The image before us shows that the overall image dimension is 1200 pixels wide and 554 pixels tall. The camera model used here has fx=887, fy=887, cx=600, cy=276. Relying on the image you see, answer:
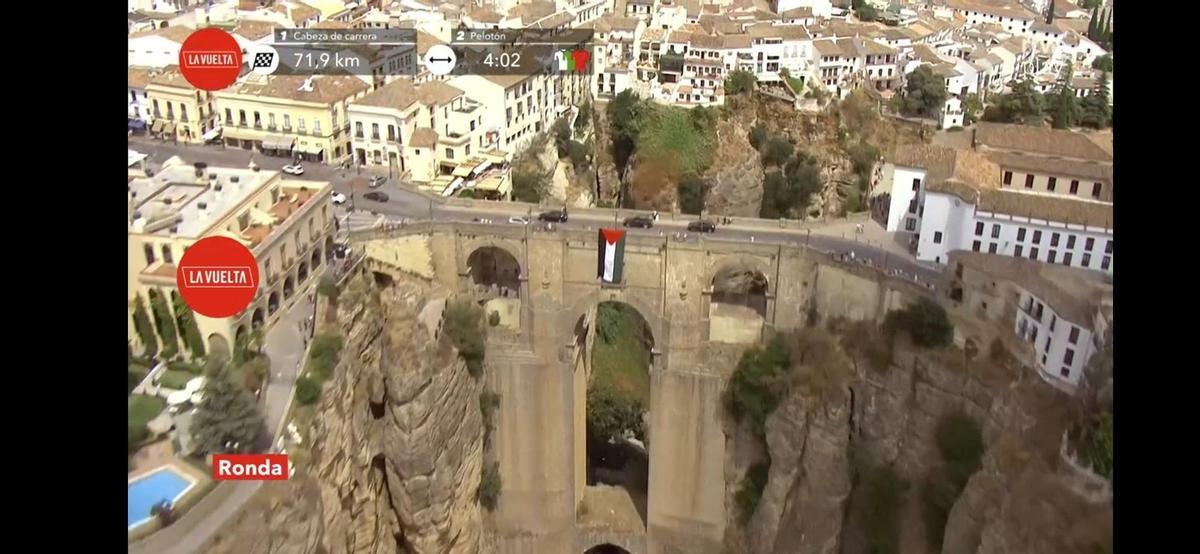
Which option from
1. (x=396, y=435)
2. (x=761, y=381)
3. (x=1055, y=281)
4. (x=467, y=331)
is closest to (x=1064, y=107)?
(x=1055, y=281)

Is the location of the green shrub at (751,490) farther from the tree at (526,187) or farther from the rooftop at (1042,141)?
the tree at (526,187)

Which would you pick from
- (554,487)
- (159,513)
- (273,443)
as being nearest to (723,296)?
(554,487)

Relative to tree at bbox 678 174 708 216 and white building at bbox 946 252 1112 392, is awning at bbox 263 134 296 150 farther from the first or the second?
white building at bbox 946 252 1112 392

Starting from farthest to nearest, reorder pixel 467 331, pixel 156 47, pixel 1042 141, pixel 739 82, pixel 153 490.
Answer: pixel 739 82 < pixel 467 331 < pixel 1042 141 < pixel 156 47 < pixel 153 490

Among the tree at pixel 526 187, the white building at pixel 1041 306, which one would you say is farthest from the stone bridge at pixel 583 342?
the white building at pixel 1041 306

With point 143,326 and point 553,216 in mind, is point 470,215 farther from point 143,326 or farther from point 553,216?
point 143,326

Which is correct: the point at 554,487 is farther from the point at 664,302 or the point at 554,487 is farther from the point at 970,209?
the point at 970,209

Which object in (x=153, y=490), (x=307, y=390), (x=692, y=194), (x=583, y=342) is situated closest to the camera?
(x=153, y=490)
